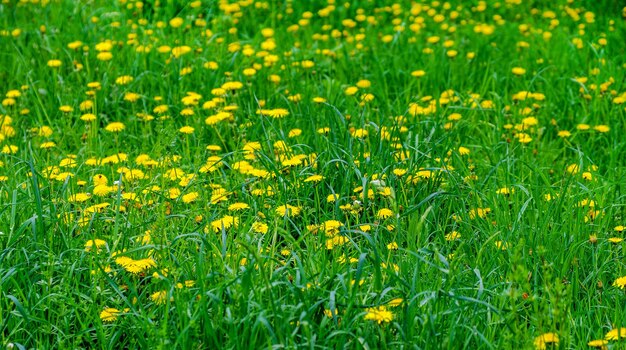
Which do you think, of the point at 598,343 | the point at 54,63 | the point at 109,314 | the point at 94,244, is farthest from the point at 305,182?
the point at 54,63

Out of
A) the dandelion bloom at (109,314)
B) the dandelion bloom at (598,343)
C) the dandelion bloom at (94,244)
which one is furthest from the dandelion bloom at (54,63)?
the dandelion bloom at (598,343)

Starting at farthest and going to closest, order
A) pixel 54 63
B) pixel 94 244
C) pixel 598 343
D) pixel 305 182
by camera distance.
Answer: pixel 54 63 < pixel 305 182 < pixel 94 244 < pixel 598 343

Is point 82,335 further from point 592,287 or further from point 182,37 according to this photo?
point 182,37

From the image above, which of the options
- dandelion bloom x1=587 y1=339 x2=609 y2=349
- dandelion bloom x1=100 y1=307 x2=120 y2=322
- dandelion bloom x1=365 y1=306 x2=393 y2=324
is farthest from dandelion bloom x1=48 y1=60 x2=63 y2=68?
dandelion bloom x1=587 y1=339 x2=609 y2=349

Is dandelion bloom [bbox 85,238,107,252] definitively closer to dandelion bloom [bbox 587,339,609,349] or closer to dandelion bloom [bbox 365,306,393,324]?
dandelion bloom [bbox 365,306,393,324]

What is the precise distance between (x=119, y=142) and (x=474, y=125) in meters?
1.69

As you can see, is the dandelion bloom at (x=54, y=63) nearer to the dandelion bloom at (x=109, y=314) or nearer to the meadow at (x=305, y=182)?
the meadow at (x=305, y=182)

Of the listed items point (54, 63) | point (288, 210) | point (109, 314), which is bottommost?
point (54, 63)

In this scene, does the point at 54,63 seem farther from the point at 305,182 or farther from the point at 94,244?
the point at 94,244

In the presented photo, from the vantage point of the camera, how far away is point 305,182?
3.49 meters

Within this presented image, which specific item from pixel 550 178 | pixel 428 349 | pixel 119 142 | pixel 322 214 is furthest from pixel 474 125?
pixel 428 349

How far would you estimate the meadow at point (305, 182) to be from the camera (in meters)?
2.52

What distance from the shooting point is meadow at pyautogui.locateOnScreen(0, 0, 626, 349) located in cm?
252

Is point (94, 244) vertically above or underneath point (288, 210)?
above
